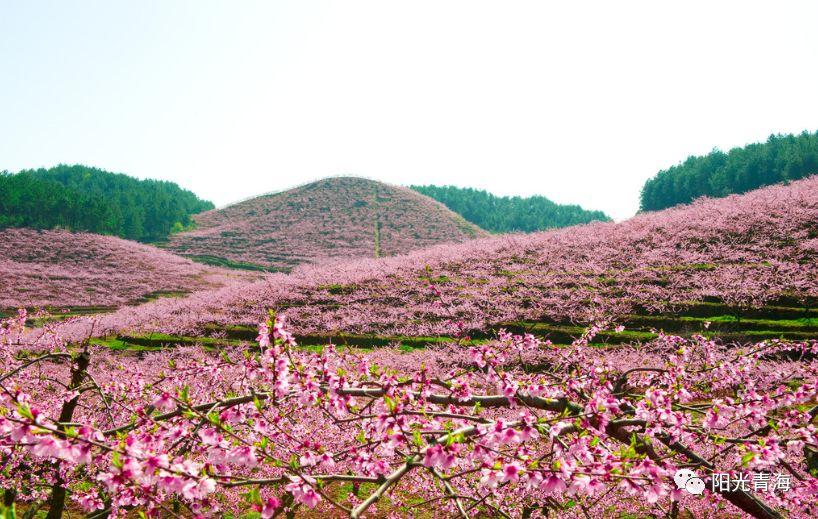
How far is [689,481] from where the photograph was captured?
391 centimetres

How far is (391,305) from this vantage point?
3316 centimetres

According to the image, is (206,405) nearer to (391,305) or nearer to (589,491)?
(589,491)

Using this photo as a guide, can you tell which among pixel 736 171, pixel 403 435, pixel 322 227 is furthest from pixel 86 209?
pixel 736 171

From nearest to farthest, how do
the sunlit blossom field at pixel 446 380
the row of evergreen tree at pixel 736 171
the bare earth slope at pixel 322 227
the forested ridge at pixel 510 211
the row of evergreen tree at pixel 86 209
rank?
the sunlit blossom field at pixel 446 380 < the row of evergreen tree at pixel 86 209 < the row of evergreen tree at pixel 736 171 < the bare earth slope at pixel 322 227 < the forested ridge at pixel 510 211

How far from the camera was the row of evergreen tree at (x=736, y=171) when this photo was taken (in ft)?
250

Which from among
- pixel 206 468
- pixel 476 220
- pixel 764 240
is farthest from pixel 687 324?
pixel 476 220

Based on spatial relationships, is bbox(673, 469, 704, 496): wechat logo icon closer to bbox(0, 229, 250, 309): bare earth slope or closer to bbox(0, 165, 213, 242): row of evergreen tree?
bbox(0, 229, 250, 309): bare earth slope

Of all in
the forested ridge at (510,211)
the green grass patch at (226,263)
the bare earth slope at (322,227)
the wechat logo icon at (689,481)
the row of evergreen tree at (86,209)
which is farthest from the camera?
the forested ridge at (510,211)

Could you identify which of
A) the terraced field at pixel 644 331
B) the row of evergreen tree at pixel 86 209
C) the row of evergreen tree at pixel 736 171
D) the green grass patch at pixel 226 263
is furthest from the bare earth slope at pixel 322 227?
the row of evergreen tree at pixel 736 171

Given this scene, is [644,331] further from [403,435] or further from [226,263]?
[226,263]

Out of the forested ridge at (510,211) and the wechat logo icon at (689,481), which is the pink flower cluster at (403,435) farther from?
the forested ridge at (510,211)

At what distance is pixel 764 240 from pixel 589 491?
3830 centimetres

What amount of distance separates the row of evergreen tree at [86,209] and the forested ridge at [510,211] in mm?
83175

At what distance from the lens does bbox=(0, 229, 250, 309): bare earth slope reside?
49.7 meters
